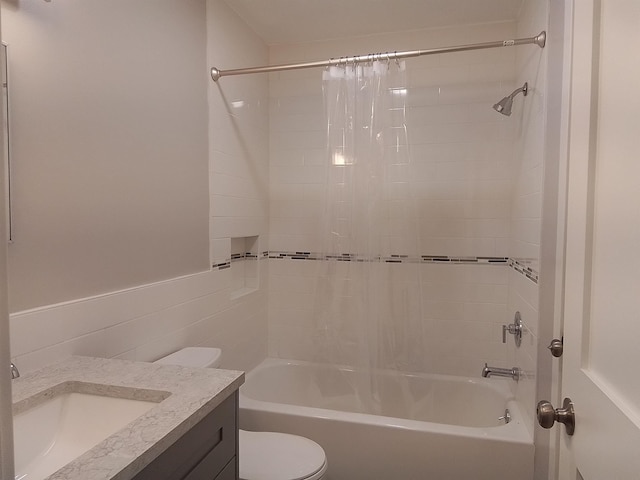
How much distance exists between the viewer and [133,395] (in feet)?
3.55

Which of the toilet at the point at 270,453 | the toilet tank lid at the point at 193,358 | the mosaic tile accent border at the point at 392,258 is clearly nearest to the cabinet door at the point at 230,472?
the toilet at the point at 270,453

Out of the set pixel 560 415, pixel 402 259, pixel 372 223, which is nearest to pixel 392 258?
pixel 402 259

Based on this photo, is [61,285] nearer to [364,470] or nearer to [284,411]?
[284,411]

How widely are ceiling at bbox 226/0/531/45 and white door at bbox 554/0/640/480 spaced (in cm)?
163

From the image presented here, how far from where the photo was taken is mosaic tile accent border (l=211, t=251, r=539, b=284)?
215 centimetres

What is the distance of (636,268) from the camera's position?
2.10 ft

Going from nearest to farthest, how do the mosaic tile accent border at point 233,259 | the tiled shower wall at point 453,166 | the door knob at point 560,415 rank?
the door knob at point 560,415 < the mosaic tile accent border at point 233,259 < the tiled shower wall at point 453,166

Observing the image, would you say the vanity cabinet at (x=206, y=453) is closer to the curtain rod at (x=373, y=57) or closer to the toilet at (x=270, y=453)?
the toilet at (x=270, y=453)

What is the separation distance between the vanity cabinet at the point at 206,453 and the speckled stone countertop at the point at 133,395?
0.04 metres

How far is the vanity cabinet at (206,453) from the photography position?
34.9 inches

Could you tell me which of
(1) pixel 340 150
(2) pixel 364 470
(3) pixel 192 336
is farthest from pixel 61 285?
(2) pixel 364 470

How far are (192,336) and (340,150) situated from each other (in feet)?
4.03

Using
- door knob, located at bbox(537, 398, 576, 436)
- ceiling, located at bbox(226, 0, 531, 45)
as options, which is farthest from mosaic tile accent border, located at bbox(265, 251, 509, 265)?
ceiling, located at bbox(226, 0, 531, 45)

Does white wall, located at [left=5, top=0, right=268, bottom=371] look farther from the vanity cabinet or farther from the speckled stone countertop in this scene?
the vanity cabinet
